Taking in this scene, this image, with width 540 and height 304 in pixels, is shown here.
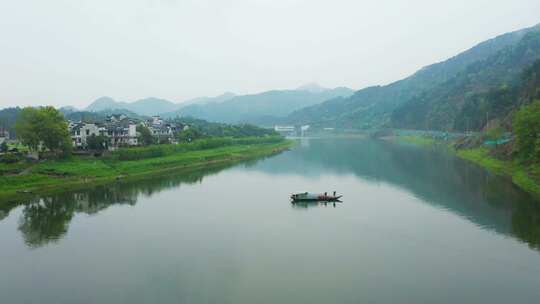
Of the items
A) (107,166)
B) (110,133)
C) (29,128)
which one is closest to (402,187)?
(107,166)

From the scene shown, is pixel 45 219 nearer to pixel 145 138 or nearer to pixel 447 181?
pixel 145 138

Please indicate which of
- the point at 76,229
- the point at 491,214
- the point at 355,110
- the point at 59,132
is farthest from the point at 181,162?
the point at 355,110

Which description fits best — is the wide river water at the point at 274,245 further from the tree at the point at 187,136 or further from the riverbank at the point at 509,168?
the tree at the point at 187,136

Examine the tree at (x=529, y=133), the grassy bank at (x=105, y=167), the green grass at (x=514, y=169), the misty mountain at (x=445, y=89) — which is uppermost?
the misty mountain at (x=445, y=89)

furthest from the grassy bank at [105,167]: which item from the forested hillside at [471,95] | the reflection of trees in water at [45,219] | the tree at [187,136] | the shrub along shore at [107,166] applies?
the forested hillside at [471,95]

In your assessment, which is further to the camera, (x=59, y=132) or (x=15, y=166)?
(x=59, y=132)

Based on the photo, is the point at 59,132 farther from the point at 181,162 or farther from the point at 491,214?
the point at 491,214
